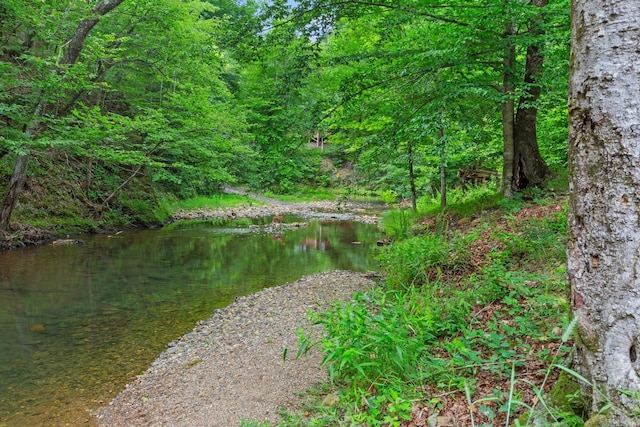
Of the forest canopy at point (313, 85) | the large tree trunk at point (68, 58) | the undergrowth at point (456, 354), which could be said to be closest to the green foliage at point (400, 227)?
the forest canopy at point (313, 85)

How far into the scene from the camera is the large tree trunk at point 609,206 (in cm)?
166

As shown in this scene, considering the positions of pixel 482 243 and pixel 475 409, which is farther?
pixel 482 243

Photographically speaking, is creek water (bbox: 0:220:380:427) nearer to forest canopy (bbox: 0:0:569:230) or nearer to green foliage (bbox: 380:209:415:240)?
green foliage (bbox: 380:209:415:240)

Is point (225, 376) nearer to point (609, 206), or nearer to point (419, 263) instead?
point (419, 263)

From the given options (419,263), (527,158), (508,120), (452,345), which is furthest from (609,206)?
(527,158)

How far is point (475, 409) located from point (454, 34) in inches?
227

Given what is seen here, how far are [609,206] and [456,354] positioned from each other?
4.97 feet

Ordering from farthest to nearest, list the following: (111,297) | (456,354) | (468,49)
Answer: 1. (111,297)
2. (468,49)
3. (456,354)

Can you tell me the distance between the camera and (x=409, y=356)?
2811 mm

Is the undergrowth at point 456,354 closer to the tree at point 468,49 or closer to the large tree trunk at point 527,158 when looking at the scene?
the tree at point 468,49

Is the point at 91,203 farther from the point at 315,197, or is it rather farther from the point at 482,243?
the point at 315,197

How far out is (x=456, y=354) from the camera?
2.79 metres

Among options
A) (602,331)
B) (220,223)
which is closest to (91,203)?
(220,223)

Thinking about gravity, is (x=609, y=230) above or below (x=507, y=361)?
above
